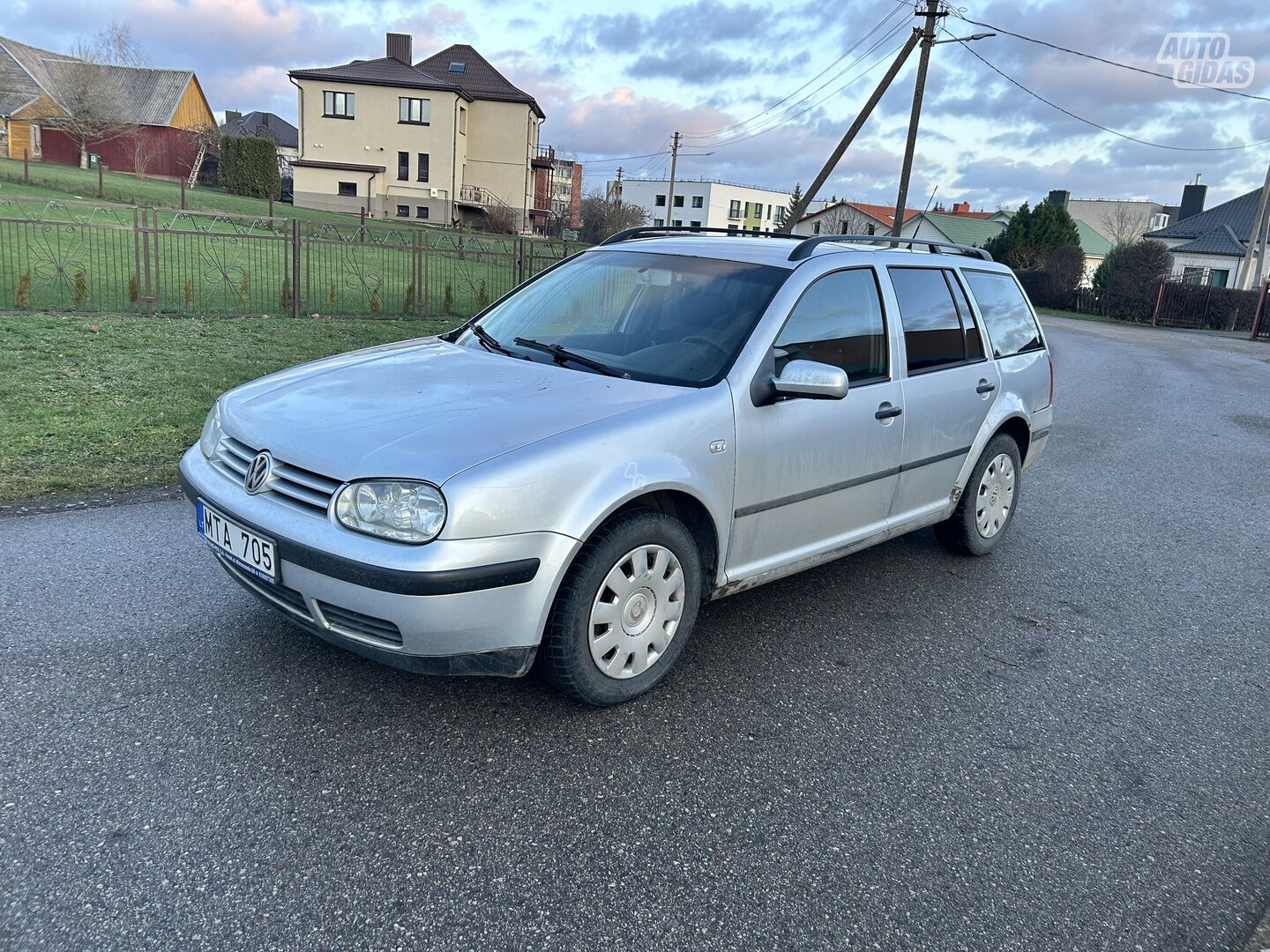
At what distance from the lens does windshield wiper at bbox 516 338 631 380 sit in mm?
3766

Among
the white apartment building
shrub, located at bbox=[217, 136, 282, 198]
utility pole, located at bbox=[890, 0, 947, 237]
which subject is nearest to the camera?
utility pole, located at bbox=[890, 0, 947, 237]

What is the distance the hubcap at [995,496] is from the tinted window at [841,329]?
4.50 ft

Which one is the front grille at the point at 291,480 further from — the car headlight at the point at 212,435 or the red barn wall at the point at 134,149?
the red barn wall at the point at 134,149

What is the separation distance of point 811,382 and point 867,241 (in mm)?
1629

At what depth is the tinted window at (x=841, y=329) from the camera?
13.0 ft

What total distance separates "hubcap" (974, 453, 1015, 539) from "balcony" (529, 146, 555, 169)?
2379 inches

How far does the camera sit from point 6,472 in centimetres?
563

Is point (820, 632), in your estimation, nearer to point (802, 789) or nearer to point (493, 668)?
point (802, 789)

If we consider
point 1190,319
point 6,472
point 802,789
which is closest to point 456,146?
point 1190,319

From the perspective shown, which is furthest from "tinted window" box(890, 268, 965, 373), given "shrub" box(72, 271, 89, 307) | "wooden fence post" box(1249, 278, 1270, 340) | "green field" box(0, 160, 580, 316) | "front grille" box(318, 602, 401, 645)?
"wooden fence post" box(1249, 278, 1270, 340)

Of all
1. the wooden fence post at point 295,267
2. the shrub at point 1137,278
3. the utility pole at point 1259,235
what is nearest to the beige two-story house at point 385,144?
the shrub at point 1137,278

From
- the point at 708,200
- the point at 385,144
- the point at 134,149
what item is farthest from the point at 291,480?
the point at 708,200

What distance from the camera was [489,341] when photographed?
4.34 metres

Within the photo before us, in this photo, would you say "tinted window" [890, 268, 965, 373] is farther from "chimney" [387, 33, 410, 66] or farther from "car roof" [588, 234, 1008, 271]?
"chimney" [387, 33, 410, 66]
